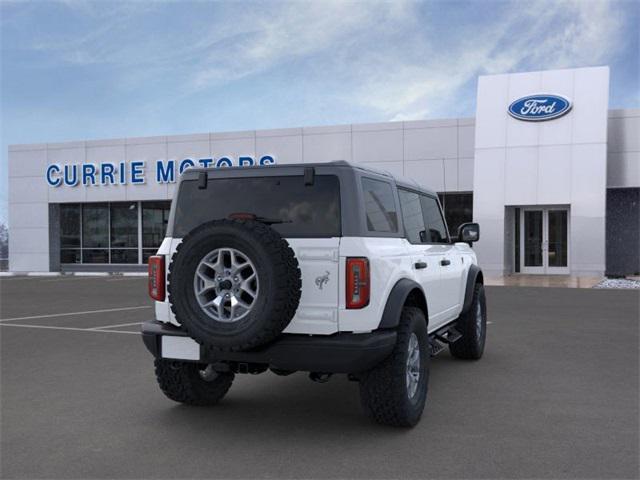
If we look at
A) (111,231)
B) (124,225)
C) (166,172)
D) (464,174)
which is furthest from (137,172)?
(464,174)

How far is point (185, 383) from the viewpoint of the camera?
17.6ft

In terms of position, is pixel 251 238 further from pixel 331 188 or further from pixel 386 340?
pixel 386 340

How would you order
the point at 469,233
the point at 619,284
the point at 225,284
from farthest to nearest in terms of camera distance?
1. the point at 619,284
2. the point at 469,233
3. the point at 225,284

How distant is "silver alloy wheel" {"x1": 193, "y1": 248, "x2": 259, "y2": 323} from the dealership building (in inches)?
546

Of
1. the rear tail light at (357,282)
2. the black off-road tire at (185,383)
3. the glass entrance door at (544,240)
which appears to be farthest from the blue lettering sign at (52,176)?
the rear tail light at (357,282)

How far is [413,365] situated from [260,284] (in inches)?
60.2

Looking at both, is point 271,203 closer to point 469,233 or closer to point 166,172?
point 469,233

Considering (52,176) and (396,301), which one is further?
(52,176)

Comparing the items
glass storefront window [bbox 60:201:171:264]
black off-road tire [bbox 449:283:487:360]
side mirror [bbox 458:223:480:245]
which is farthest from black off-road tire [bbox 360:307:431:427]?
glass storefront window [bbox 60:201:171:264]

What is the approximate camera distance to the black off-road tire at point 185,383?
5340 millimetres

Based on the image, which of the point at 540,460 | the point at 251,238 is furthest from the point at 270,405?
the point at 540,460

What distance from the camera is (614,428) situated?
492cm

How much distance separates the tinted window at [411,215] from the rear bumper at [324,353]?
1.28 m

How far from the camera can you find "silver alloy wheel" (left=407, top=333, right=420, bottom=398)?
4977 millimetres
